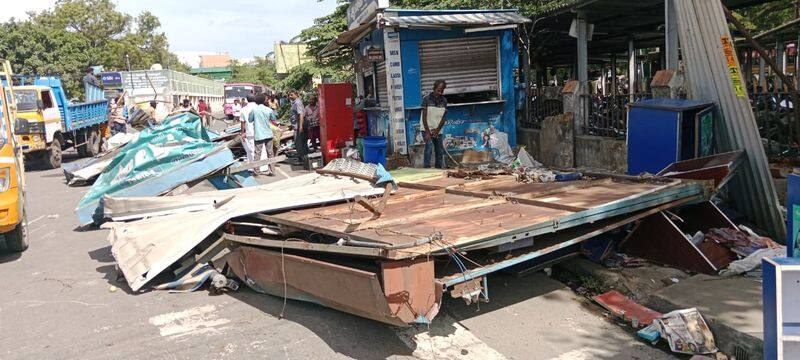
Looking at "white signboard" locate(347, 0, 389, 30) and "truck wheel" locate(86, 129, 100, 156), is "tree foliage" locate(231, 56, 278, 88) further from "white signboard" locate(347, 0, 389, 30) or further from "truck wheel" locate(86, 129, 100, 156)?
"white signboard" locate(347, 0, 389, 30)

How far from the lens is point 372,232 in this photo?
4.30m

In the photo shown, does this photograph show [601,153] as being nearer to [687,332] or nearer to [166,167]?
[687,332]

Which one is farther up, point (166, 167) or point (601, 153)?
point (166, 167)

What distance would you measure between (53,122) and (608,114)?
14244mm

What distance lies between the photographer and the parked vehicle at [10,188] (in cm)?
648

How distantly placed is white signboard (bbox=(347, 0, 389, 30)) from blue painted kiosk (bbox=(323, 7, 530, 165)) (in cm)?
13

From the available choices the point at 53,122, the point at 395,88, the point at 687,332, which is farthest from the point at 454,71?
the point at 53,122

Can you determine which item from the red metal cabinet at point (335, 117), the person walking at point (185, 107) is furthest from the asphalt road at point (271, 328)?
the red metal cabinet at point (335, 117)

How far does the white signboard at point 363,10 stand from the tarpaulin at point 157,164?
4268mm

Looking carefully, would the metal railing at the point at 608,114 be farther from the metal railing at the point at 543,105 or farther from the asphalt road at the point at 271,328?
the asphalt road at the point at 271,328

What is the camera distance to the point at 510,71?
11617 mm

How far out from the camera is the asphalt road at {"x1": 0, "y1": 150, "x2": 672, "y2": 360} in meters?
4.13

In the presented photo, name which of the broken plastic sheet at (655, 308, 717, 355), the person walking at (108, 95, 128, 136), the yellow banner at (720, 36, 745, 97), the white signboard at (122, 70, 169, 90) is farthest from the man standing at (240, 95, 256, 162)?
the white signboard at (122, 70, 169, 90)

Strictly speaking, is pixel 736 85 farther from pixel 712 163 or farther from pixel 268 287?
pixel 268 287
